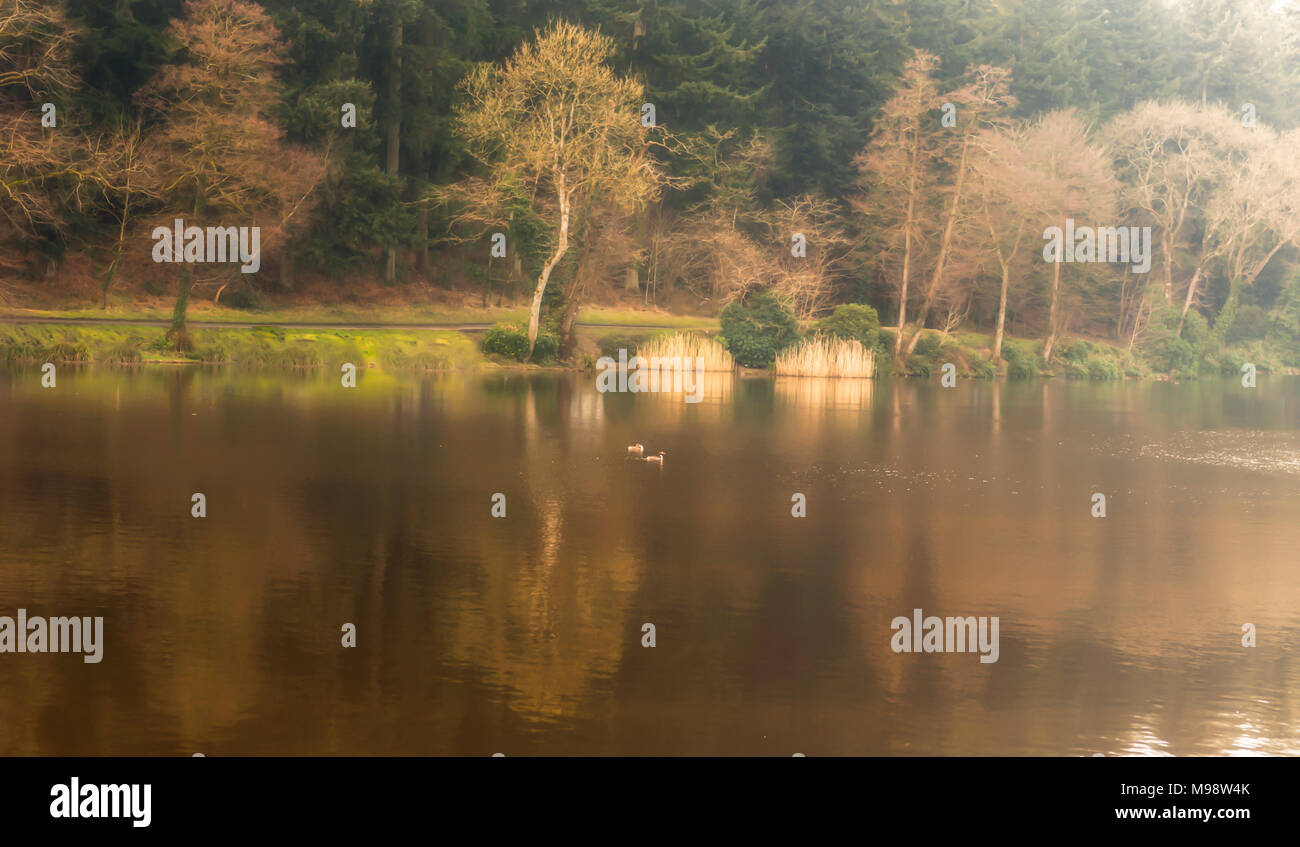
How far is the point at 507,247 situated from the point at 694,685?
50.6 meters

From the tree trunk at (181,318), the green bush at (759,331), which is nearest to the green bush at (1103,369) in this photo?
the green bush at (759,331)

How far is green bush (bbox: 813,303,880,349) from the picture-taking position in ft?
173

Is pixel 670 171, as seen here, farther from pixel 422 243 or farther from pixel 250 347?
pixel 250 347

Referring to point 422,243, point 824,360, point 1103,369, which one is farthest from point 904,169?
point 422,243

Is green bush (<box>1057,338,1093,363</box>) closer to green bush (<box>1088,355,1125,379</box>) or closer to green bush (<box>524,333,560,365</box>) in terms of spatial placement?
green bush (<box>1088,355,1125,379</box>)

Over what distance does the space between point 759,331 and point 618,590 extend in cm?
3989

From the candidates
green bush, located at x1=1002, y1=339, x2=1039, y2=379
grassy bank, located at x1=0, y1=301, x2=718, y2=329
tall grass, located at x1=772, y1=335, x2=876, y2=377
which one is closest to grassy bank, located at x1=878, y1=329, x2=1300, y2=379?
green bush, located at x1=1002, y1=339, x2=1039, y2=379

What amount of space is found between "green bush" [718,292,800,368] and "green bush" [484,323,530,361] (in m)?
9.13

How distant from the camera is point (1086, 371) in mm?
61594

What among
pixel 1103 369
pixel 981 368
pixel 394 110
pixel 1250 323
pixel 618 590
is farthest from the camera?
pixel 1250 323

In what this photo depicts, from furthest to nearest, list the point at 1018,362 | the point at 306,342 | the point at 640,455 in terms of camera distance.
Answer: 1. the point at 1018,362
2. the point at 306,342
3. the point at 640,455

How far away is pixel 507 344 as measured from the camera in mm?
46156
